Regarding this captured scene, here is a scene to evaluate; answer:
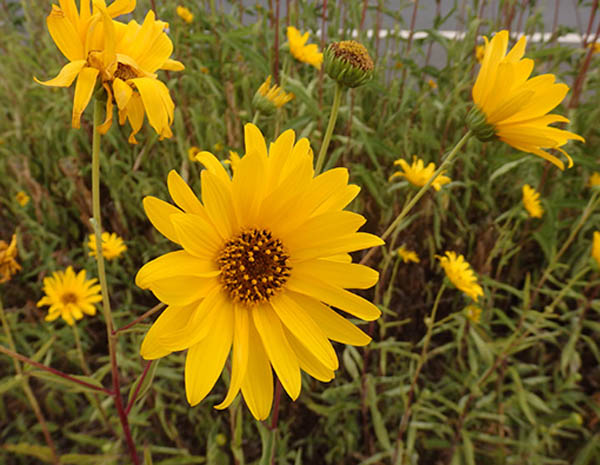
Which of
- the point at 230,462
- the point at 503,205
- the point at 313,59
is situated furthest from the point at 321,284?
the point at 503,205

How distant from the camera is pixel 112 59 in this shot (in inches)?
23.4

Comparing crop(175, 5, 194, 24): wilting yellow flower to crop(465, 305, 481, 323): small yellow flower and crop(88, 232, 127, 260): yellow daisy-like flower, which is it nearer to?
crop(88, 232, 127, 260): yellow daisy-like flower

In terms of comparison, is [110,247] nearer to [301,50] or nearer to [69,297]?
[69,297]

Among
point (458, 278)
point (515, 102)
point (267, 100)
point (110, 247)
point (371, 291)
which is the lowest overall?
point (371, 291)

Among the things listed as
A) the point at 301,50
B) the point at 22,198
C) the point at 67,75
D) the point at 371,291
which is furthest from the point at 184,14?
the point at 67,75

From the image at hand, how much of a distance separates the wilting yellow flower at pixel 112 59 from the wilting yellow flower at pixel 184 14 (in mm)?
1505

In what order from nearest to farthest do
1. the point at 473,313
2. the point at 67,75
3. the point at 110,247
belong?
1. the point at 67,75
2. the point at 473,313
3. the point at 110,247

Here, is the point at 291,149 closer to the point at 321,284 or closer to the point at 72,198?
the point at 321,284

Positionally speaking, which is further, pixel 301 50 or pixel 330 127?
pixel 301 50

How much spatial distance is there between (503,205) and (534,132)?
4.58 feet

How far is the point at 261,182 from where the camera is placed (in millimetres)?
636

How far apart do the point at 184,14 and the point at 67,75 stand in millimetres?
1708

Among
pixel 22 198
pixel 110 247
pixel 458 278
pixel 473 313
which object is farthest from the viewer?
pixel 22 198

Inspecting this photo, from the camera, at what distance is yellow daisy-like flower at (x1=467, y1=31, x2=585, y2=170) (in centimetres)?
72
